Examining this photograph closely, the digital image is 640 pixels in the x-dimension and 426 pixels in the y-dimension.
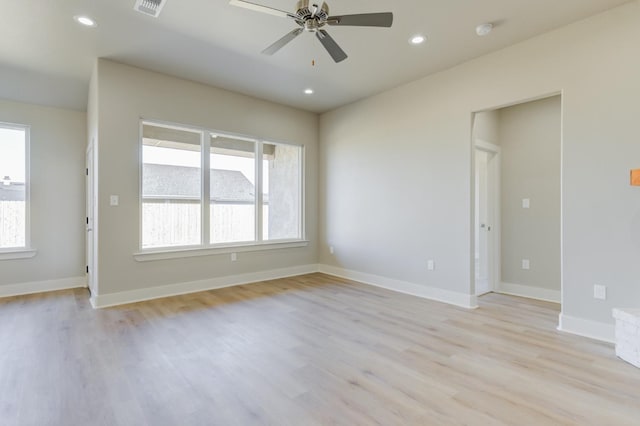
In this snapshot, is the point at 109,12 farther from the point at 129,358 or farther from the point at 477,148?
the point at 477,148

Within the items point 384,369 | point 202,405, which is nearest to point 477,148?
point 384,369

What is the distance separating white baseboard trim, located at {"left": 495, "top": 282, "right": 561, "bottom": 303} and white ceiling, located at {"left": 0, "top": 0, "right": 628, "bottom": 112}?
10.2 feet

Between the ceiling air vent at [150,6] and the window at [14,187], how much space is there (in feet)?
11.0

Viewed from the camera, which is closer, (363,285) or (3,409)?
(3,409)

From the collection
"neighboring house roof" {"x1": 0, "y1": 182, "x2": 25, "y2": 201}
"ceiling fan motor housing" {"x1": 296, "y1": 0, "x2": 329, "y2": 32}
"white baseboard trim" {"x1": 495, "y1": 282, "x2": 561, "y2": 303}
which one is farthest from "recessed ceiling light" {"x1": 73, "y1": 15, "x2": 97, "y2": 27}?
"white baseboard trim" {"x1": 495, "y1": 282, "x2": 561, "y2": 303}

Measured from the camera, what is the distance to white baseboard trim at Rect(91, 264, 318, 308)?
3.82 meters

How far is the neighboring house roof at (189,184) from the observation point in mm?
4273

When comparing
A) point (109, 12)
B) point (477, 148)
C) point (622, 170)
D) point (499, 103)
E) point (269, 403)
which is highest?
point (109, 12)

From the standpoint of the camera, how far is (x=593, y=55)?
9.44ft

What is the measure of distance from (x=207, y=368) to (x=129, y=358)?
0.68m

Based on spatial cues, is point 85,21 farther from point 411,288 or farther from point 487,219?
point 487,219

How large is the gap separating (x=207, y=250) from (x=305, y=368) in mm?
2862

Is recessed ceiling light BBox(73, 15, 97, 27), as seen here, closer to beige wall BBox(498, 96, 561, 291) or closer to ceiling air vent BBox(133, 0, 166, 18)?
ceiling air vent BBox(133, 0, 166, 18)

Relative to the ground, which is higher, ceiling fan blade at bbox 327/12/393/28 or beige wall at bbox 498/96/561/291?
ceiling fan blade at bbox 327/12/393/28
